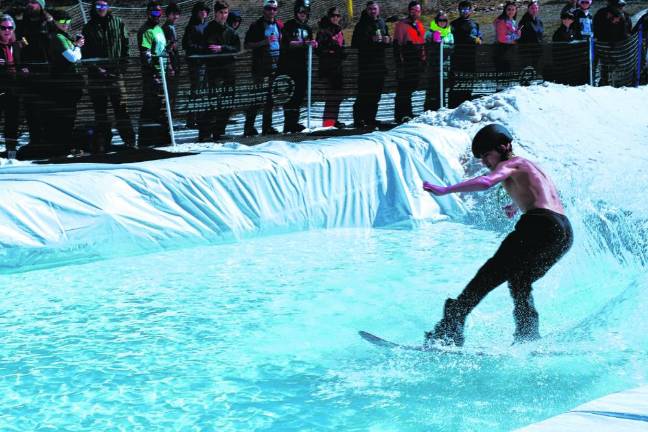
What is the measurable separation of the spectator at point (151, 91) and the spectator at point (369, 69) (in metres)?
2.93

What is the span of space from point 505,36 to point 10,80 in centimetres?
798

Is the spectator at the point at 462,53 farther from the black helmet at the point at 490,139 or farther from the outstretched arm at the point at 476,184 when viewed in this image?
the outstretched arm at the point at 476,184

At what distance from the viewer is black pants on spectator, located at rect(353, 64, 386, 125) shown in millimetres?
13133

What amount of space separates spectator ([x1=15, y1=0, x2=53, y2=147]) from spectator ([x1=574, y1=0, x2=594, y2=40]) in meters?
8.95

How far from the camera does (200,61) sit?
11.9 m

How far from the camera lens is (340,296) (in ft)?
25.5

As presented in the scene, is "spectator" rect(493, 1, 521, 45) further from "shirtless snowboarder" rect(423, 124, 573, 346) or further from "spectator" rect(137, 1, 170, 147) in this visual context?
"shirtless snowboarder" rect(423, 124, 573, 346)

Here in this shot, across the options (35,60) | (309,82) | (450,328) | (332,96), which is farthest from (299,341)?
(332,96)

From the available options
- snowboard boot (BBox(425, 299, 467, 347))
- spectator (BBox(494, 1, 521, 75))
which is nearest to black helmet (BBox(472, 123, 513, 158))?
snowboard boot (BBox(425, 299, 467, 347))

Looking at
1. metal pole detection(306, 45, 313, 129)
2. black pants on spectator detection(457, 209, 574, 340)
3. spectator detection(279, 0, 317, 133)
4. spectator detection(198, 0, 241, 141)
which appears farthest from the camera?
metal pole detection(306, 45, 313, 129)

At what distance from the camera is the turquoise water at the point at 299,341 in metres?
5.27

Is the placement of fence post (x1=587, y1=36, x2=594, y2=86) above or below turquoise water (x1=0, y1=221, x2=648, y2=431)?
above

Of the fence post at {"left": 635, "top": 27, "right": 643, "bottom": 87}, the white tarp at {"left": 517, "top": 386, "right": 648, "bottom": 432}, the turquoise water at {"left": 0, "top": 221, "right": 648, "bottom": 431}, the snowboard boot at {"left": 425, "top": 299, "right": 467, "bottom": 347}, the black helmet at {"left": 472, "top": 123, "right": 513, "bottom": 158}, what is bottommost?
the turquoise water at {"left": 0, "top": 221, "right": 648, "bottom": 431}

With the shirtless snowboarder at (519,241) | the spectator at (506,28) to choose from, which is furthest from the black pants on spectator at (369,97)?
the shirtless snowboarder at (519,241)
